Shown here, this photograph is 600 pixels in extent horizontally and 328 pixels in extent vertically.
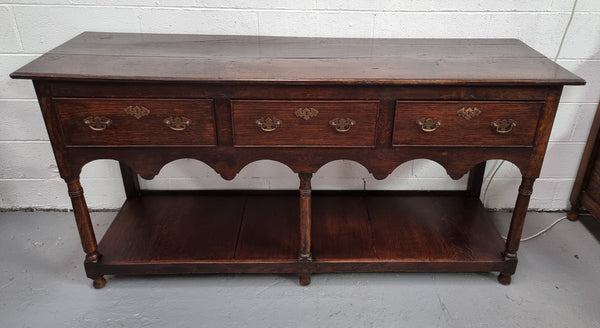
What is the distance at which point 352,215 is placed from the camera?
220cm

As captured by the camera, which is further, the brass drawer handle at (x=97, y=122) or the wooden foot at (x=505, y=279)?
the wooden foot at (x=505, y=279)

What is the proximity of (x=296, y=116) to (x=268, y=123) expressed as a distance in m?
0.10

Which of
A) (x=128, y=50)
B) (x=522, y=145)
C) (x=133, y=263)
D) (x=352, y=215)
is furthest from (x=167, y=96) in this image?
(x=522, y=145)

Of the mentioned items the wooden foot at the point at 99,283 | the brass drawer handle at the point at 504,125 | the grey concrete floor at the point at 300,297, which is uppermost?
the brass drawer handle at the point at 504,125

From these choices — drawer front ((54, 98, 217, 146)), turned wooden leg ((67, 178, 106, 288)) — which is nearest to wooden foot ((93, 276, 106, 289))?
turned wooden leg ((67, 178, 106, 288))

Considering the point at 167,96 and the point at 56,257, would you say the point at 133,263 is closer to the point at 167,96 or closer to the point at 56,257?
the point at 56,257

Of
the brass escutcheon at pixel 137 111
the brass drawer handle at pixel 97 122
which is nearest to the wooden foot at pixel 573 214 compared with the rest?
the brass escutcheon at pixel 137 111

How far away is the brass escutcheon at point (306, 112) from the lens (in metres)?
1.55

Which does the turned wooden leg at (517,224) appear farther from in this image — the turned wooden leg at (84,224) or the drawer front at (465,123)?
the turned wooden leg at (84,224)

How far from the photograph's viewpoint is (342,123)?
1.58 meters

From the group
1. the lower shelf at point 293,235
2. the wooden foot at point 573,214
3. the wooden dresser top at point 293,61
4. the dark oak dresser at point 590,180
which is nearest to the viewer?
the wooden dresser top at point 293,61

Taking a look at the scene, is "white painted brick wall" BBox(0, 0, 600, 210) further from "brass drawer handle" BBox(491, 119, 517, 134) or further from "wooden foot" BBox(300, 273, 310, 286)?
"wooden foot" BBox(300, 273, 310, 286)

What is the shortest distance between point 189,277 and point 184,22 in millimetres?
1132

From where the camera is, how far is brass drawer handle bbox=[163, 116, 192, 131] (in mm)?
1564
